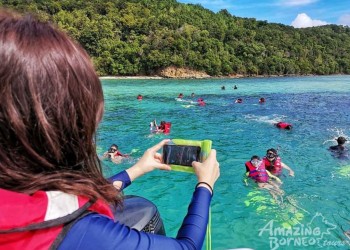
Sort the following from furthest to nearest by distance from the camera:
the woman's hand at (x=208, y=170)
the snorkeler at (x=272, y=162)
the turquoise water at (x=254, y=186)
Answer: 1. the snorkeler at (x=272, y=162)
2. the turquoise water at (x=254, y=186)
3. the woman's hand at (x=208, y=170)

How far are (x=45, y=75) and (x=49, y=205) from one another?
36 cm

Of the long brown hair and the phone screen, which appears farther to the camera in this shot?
the phone screen

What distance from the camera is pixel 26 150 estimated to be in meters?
0.97

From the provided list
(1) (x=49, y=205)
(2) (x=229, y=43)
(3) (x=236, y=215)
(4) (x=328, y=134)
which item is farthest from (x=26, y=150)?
(2) (x=229, y=43)

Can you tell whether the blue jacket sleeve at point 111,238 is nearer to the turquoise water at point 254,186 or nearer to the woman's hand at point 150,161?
the woman's hand at point 150,161

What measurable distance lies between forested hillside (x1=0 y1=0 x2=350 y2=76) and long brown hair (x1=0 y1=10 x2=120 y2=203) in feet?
213

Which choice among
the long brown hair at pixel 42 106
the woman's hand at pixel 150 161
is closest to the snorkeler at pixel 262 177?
the woman's hand at pixel 150 161

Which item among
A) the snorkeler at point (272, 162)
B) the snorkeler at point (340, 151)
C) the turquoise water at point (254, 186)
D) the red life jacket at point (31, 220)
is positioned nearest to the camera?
the red life jacket at point (31, 220)

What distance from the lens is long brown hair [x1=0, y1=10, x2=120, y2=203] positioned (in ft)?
3.06

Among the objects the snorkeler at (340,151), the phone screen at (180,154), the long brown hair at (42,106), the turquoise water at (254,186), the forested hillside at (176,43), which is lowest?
the turquoise water at (254,186)

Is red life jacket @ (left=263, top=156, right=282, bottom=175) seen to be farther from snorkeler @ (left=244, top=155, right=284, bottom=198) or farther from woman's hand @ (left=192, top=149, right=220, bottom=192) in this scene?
woman's hand @ (left=192, top=149, right=220, bottom=192)

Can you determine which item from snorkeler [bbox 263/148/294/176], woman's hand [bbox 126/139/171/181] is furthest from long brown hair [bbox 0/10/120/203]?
snorkeler [bbox 263/148/294/176]

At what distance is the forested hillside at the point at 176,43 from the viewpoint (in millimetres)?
70062

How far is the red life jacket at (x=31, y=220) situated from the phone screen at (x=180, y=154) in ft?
2.79
